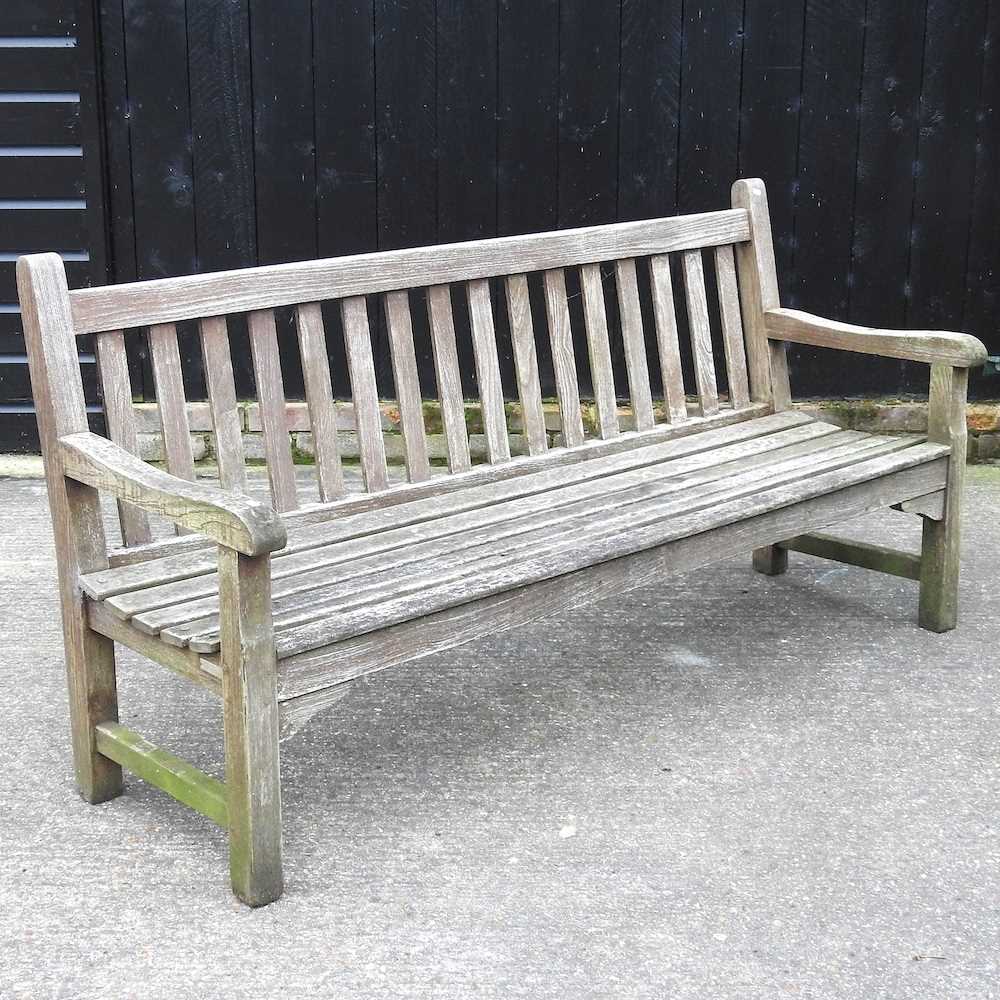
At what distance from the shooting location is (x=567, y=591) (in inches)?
114

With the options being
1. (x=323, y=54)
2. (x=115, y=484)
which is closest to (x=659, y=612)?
(x=115, y=484)

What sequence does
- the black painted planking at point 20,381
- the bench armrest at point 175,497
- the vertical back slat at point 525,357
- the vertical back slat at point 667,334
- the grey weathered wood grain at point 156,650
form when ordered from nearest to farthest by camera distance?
the bench armrest at point 175,497 → the grey weathered wood grain at point 156,650 → the vertical back slat at point 525,357 → the vertical back slat at point 667,334 → the black painted planking at point 20,381

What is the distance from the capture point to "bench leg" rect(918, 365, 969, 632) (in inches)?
145

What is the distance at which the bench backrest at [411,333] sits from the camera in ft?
9.42

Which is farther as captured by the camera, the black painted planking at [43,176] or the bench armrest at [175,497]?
the black painted planking at [43,176]

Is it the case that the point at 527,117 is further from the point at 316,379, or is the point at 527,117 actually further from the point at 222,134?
the point at 316,379

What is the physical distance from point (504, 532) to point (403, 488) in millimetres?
337

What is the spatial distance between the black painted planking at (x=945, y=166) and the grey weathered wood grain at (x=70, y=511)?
11.3 ft

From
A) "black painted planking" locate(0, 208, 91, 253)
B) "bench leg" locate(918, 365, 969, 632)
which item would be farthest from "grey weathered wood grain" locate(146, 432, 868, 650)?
"black painted planking" locate(0, 208, 91, 253)

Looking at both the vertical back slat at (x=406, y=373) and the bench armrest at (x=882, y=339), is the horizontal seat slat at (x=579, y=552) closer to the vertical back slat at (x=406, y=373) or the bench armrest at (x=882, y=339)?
the bench armrest at (x=882, y=339)

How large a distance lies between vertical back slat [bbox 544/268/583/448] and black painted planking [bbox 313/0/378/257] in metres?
1.76

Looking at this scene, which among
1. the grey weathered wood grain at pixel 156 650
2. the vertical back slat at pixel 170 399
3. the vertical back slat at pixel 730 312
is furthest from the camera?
the vertical back slat at pixel 730 312

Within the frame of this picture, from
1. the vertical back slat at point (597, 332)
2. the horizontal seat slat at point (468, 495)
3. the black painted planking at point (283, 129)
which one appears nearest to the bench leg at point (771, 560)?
the horizontal seat slat at point (468, 495)

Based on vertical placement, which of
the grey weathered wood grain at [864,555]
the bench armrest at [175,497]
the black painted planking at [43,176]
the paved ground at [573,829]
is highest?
the black painted planking at [43,176]
